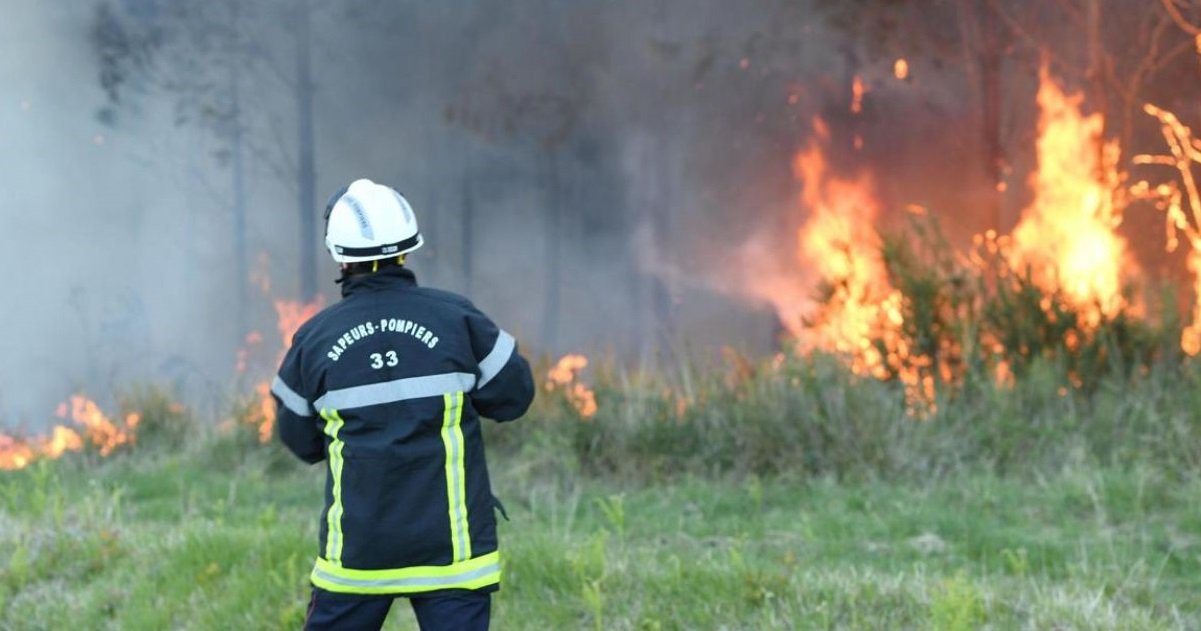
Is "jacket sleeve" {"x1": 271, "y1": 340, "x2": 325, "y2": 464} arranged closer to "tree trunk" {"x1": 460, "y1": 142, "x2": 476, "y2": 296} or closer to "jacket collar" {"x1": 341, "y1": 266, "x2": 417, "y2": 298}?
"jacket collar" {"x1": 341, "y1": 266, "x2": 417, "y2": 298}

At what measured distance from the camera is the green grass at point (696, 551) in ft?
17.5

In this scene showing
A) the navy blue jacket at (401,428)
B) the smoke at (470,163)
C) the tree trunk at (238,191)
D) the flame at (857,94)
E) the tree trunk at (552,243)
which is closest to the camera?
the navy blue jacket at (401,428)

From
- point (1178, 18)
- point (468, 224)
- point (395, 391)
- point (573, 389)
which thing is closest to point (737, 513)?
point (573, 389)

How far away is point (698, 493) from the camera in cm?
782

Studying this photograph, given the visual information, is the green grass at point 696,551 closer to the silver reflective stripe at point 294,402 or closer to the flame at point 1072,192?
the silver reflective stripe at point 294,402

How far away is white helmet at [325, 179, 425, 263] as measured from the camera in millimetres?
3896

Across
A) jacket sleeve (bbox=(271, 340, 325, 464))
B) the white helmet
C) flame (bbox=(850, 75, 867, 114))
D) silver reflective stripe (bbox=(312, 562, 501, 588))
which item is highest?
flame (bbox=(850, 75, 867, 114))

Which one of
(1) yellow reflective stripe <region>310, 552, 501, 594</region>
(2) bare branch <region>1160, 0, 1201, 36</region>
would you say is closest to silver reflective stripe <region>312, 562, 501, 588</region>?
(1) yellow reflective stripe <region>310, 552, 501, 594</region>

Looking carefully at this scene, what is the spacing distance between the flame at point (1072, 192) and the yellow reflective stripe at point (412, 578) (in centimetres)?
763

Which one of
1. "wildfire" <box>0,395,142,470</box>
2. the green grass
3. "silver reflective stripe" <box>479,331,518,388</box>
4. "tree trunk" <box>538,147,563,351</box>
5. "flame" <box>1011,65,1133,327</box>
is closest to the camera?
"silver reflective stripe" <box>479,331,518,388</box>

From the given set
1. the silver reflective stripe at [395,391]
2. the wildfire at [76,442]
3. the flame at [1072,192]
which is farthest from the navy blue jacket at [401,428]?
the flame at [1072,192]

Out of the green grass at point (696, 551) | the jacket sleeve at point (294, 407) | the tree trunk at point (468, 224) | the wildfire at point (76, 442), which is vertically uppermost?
the tree trunk at point (468, 224)

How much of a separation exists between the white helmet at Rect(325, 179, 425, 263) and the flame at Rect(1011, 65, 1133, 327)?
24.9 feet

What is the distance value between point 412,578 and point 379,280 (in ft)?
2.59
